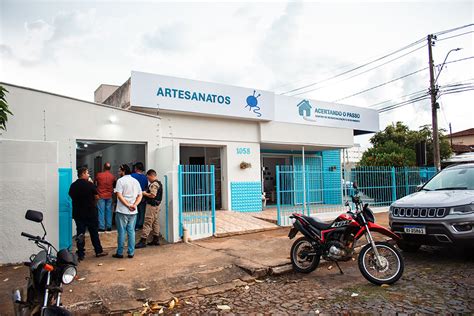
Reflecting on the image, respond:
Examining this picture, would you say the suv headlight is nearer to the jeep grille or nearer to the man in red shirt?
the jeep grille

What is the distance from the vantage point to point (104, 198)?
8.52 m

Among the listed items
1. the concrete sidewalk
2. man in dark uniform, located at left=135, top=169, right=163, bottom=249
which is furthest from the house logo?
man in dark uniform, located at left=135, top=169, right=163, bottom=249

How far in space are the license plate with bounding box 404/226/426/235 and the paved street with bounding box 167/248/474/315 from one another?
57 centimetres

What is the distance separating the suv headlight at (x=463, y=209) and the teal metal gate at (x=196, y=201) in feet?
16.5

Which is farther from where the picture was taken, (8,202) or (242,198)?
(242,198)

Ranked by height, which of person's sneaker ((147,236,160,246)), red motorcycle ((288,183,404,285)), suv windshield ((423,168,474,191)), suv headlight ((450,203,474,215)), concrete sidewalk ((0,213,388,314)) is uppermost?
suv windshield ((423,168,474,191))

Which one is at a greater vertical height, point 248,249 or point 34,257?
point 34,257

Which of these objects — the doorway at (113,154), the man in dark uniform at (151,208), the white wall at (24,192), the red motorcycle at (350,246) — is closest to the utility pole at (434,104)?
the red motorcycle at (350,246)

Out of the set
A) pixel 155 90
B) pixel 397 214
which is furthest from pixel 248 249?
pixel 155 90

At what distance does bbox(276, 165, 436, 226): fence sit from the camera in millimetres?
10414

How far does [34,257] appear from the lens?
3445 mm

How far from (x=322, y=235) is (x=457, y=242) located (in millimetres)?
2150

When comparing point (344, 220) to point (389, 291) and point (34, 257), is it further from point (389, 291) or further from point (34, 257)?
point (34, 257)

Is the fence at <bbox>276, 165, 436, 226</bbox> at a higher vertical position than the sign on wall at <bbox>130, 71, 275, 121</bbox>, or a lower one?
lower
